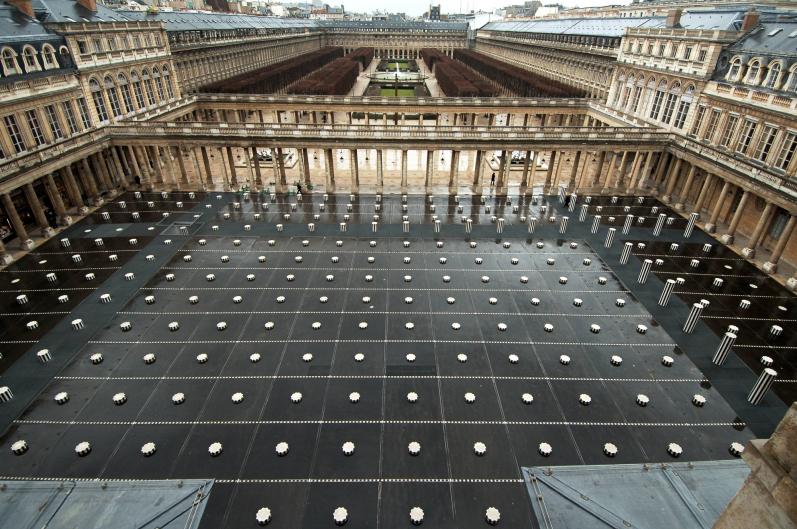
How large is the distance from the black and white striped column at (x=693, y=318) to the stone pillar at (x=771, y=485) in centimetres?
2621

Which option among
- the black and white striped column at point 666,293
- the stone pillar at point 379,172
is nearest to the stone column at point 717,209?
the black and white striped column at point 666,293

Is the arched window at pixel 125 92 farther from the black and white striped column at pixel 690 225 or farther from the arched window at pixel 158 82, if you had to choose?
the black and white striped column at pixel 690 225

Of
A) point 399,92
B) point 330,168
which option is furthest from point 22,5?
point 399,92

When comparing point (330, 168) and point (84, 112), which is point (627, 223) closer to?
point (330, 168)

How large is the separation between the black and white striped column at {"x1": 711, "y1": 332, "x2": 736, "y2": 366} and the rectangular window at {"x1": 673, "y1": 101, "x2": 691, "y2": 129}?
38258 mm

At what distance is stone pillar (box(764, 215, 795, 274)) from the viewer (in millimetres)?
37375

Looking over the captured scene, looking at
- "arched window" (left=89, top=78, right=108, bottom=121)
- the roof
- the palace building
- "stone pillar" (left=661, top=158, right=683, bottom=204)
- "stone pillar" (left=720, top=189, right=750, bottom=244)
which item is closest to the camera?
the palace building

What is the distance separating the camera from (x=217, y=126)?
5238 cm

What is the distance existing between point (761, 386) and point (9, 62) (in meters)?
66.6

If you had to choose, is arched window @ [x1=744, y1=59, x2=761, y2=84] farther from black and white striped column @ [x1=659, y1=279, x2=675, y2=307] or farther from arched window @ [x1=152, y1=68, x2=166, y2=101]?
arched window @ [x1=152, y1=68, x2=166, y2=101]

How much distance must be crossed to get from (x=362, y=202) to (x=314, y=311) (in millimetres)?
22573

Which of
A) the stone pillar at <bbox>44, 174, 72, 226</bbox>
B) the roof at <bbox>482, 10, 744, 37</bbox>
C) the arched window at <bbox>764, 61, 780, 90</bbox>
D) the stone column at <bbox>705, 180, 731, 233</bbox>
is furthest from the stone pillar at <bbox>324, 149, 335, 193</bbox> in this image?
the roof at <bbox>482, 10, 744, 37</bbox>

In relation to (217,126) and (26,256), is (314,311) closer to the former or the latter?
(26,256)

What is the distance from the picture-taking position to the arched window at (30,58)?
42.7 meters
